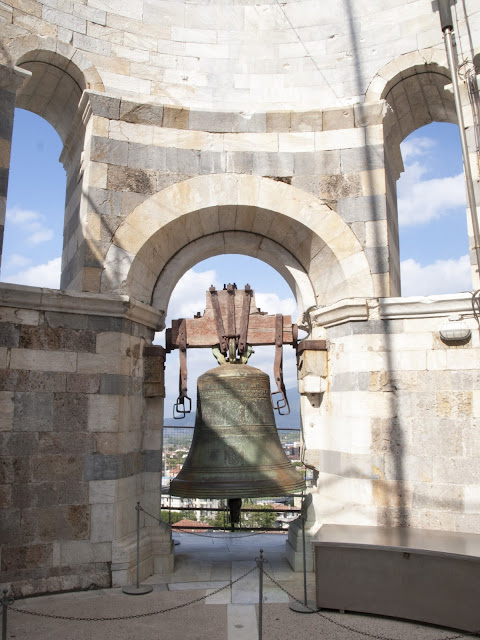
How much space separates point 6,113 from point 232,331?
2.98 meters

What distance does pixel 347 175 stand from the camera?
597 centimetres

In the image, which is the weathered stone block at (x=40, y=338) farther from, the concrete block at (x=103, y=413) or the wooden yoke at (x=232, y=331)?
the wooden yoke at (x=232, y=331)

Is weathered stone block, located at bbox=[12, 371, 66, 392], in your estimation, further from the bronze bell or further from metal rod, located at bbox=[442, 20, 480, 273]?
metal rod, located at bbox=[442, 20, 480, 273]

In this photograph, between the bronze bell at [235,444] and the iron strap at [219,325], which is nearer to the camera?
the bronze bell at [235,444]

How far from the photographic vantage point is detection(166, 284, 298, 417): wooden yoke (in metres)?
5.90

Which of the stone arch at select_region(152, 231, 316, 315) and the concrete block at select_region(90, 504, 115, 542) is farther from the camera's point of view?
the stone arch at select_region(152, 231, 316, 315)

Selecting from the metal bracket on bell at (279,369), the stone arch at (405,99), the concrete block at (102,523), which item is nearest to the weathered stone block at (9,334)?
the concrete block at (102,523)

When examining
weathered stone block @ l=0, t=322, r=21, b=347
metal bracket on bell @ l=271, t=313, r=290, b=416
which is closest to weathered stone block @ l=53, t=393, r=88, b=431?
weathered stone block @ l=0, t=322, r=21, b=347

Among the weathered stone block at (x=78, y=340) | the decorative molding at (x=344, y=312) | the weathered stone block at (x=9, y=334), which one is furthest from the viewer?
the decorative molding at (x=344, y=312)

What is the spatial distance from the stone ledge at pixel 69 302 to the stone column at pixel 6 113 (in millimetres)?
613

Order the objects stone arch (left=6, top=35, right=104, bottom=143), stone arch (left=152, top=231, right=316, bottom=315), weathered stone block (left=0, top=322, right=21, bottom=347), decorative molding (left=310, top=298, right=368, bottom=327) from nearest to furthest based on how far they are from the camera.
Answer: weathered stone block (left=0, top=322, right=21, bottom=347)
decorative molding (left=310, top=298, right=368, bottom=327)
stone arch (left=6, top=35, right=104, bottom=143)
stone arch (left=152, top=231, right=316, bottom=315)

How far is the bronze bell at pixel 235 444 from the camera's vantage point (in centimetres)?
512

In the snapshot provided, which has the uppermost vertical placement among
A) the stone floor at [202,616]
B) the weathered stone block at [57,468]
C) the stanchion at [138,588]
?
the weathered stone block at [57,468]

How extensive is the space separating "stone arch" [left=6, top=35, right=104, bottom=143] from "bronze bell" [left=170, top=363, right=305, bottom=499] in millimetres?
3315
